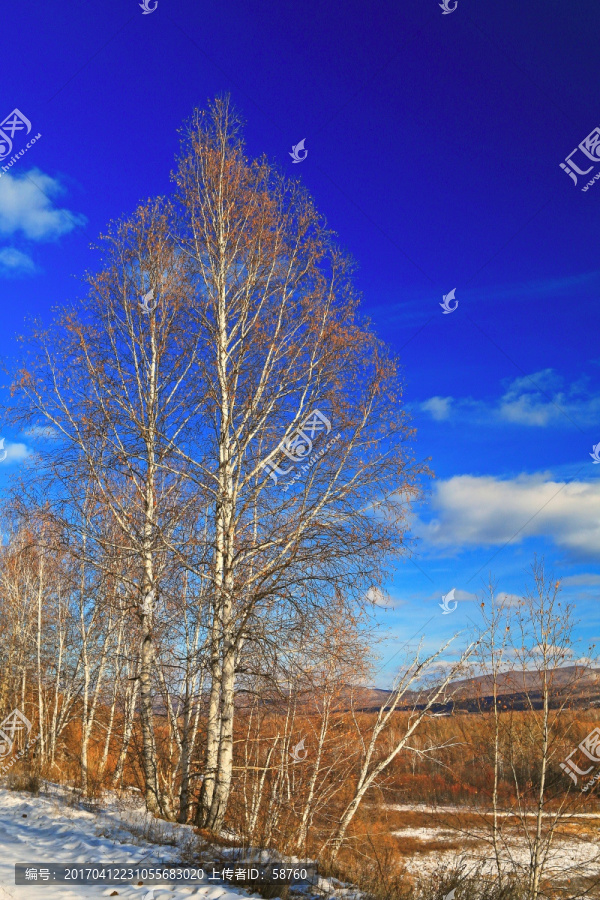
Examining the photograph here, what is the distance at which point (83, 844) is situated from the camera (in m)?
7.25

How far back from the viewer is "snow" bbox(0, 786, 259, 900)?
5.41m

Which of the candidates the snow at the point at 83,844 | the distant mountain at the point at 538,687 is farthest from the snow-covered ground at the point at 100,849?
the distant mountain at the point at 538,687

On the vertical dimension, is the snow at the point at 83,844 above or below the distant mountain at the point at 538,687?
below

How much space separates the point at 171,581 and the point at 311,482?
Answer: 3.12 metres

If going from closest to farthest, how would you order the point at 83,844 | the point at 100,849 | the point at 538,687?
1. the point at 100,849
2. the point at 83,844
3. the point at 538,687

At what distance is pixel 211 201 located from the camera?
10570mm

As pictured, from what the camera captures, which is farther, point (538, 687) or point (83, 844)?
point (538, 687)

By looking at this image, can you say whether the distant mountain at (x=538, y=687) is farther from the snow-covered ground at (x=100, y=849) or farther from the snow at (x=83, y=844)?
the snow at (x=83, y=844)

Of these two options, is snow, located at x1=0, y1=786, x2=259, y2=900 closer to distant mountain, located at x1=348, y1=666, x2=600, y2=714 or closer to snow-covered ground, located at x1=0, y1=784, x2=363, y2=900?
snow-covered ground, located at x1=0, y1=784, x2=363, y2=900

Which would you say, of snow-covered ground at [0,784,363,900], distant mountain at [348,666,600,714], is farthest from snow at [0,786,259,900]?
distant mountain at [348,666,600,714]

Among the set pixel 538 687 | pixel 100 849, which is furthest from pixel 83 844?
pixel 538 687

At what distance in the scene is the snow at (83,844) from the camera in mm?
5414

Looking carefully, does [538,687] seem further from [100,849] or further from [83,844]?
[83,844]

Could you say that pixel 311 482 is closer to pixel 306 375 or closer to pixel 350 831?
pixel 306 375
